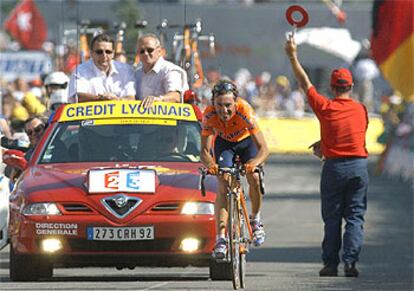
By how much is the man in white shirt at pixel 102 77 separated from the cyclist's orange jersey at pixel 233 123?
2373 mm

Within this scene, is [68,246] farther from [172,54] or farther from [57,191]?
[172,54]

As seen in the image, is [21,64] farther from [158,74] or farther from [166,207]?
[166,207]

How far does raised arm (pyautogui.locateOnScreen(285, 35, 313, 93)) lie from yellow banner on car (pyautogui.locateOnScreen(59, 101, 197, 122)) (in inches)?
40.2

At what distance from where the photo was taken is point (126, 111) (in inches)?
631

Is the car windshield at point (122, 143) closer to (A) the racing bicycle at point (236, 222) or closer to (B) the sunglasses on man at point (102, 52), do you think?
(B) the sunglasses on man at point (102, 52)

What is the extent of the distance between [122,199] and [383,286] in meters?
2.27

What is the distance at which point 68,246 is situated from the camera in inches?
576

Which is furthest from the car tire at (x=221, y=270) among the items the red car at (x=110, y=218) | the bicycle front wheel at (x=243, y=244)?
the bicycle front wheel at (x=243, y=244)

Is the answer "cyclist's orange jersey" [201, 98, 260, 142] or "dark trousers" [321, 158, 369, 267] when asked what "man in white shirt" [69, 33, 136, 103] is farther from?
"cyclist's orange jersey" [201, 98, 260, 142]

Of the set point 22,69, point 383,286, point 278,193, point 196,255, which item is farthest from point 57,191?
point 22,69

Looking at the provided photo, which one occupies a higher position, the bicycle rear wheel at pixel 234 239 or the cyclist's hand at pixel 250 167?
the cyclist's hand at pixel 250 167

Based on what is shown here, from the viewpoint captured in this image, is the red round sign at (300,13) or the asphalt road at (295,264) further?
the asphalt road at (295,264)

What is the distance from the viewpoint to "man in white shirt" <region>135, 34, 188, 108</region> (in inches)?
648

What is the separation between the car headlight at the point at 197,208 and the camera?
579 inches
